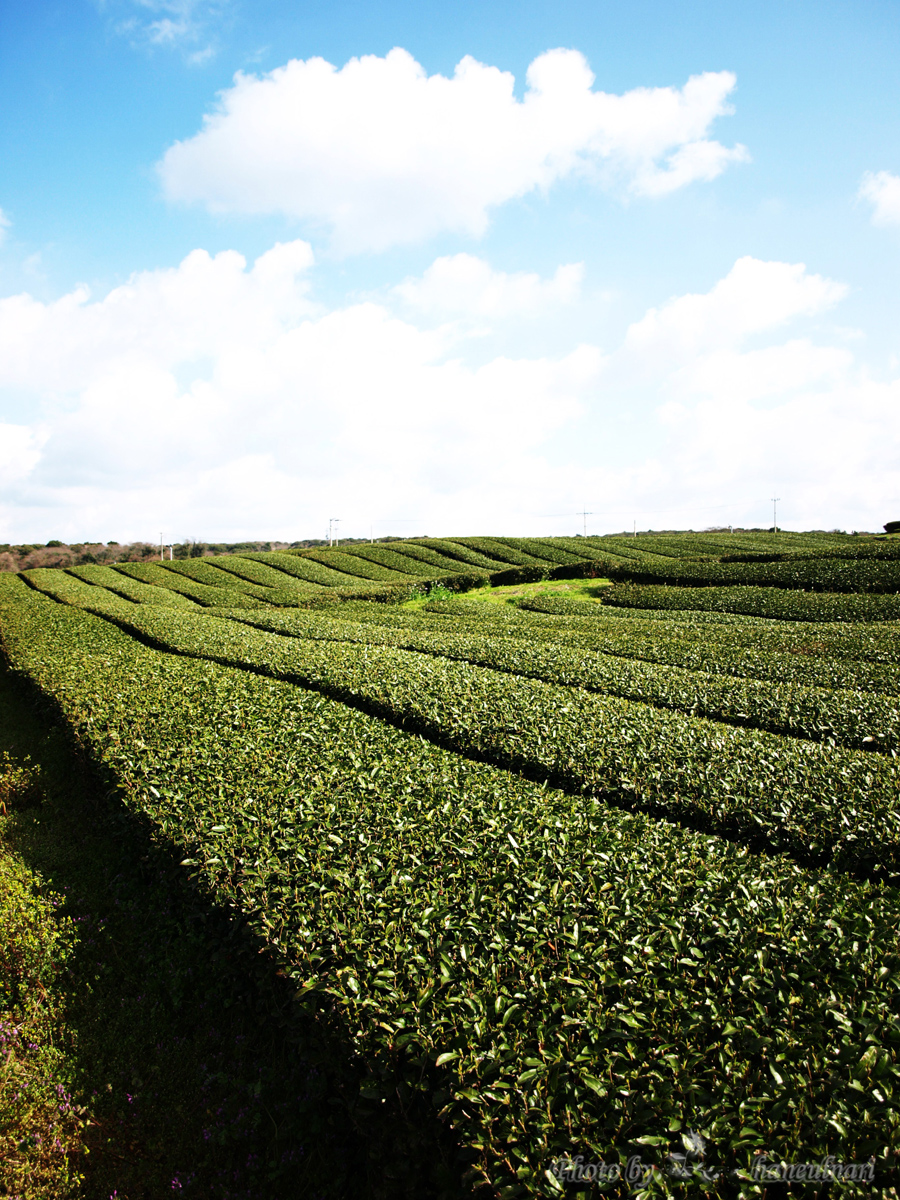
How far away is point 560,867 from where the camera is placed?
4578 mm

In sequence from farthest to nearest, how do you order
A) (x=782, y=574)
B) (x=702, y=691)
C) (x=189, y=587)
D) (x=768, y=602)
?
(x=189, y=587)
(x=782, y=574)
(x=768, y=602)
(x=702, y=691)

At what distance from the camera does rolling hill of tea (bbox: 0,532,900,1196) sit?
2.85 metres

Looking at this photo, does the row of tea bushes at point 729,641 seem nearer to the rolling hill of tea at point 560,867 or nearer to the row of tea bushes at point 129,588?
the rolling hill of tea at point 560,867

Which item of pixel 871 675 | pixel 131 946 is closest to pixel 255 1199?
pixel 131 946

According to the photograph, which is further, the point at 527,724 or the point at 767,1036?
the point at 527,724

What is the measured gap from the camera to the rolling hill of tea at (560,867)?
9.34ft

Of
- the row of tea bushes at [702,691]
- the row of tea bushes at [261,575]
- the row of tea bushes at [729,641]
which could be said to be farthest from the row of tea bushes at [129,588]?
the row of tea bushes at [702,691]

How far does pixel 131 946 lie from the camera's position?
5.66 metres

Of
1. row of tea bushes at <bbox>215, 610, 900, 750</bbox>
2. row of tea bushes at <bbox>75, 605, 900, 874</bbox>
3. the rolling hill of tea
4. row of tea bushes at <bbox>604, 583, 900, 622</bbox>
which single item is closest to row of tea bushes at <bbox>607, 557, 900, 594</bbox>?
row of tea bushes at <bbox>604, 583, 900, 622</bbox>

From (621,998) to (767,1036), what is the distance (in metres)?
0.74

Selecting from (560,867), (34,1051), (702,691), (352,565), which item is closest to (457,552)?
(352,565)

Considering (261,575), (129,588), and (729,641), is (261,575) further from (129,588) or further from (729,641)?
(729,641)

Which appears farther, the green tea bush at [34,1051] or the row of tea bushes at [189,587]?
the row of tea bushes at [189,587]

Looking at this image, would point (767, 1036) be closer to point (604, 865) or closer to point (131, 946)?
point (604, 865)
